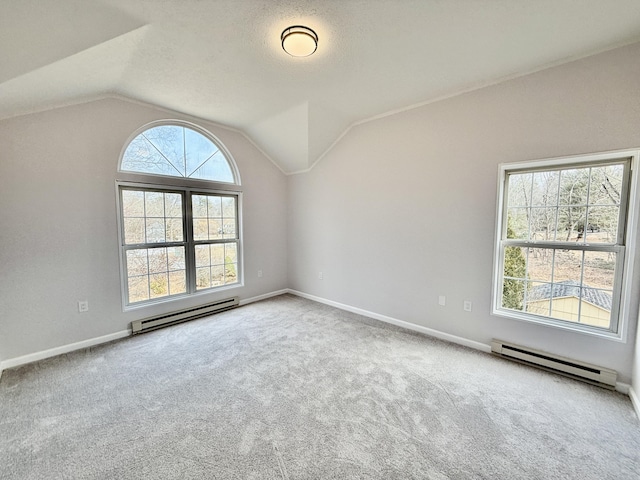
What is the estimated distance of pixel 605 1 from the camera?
5.25 feet

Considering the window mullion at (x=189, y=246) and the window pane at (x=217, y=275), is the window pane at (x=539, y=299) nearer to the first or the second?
the window pane at (x=217, y=275)

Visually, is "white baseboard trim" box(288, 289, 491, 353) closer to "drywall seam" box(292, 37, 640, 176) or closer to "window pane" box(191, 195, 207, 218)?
"window pane" box(191, 195, 207, 218)

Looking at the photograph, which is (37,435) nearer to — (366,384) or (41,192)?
(41,192)

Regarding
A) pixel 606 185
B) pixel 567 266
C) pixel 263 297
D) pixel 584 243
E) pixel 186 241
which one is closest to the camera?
pixel 606 185

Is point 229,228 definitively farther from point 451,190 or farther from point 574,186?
point 574,186

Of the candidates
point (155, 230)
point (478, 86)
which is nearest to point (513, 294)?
point (478, 86)

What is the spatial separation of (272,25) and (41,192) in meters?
2.64

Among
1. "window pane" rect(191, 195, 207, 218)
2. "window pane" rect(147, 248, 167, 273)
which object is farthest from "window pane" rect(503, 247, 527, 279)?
"window pane" rect(147, 248, 167, 273)

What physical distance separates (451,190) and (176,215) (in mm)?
3429

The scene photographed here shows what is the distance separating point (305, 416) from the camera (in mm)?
1807

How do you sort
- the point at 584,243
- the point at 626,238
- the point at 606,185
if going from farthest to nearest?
the point at 584,243, the point at 606,185, the point at 626,238

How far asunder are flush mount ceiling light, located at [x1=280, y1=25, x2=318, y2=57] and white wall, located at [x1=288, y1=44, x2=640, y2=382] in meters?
1.60

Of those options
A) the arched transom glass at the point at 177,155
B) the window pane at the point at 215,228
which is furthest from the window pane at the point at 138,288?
the arched transom glass at the point at 177,155

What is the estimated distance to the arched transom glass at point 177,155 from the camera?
3100 millimetres
